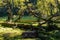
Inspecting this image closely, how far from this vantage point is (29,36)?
27.6m

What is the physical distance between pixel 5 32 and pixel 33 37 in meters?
4.85

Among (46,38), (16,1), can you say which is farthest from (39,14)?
(46,38)

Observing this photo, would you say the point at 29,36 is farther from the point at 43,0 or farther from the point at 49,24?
the point at 43,0

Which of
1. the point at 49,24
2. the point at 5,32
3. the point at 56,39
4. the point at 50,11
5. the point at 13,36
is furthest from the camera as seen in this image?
the point at 50,11

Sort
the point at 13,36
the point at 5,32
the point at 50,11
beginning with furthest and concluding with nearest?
1. the point at 50,11
2. the point at 5,32
3. the point at 13,36

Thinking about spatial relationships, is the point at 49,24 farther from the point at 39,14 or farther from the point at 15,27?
the point at 15,27

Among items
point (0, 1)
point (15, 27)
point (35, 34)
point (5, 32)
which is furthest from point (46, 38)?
point (0, 1)

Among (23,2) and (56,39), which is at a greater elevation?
(23,2)

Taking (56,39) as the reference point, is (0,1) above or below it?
above

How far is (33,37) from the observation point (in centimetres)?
2736

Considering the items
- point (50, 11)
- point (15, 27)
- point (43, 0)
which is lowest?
point (15, 27)

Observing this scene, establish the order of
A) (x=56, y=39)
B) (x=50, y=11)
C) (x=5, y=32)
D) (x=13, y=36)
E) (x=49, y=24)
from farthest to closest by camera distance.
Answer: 1. (x=50, y=11)
2. (x=49, y=24)
3. (x=5, y=32)
4. (x=13, y=36)
5. (x=56, y=39)

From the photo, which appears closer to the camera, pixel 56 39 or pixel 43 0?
pixel 56 39

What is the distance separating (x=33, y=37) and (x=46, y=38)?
274 cm
